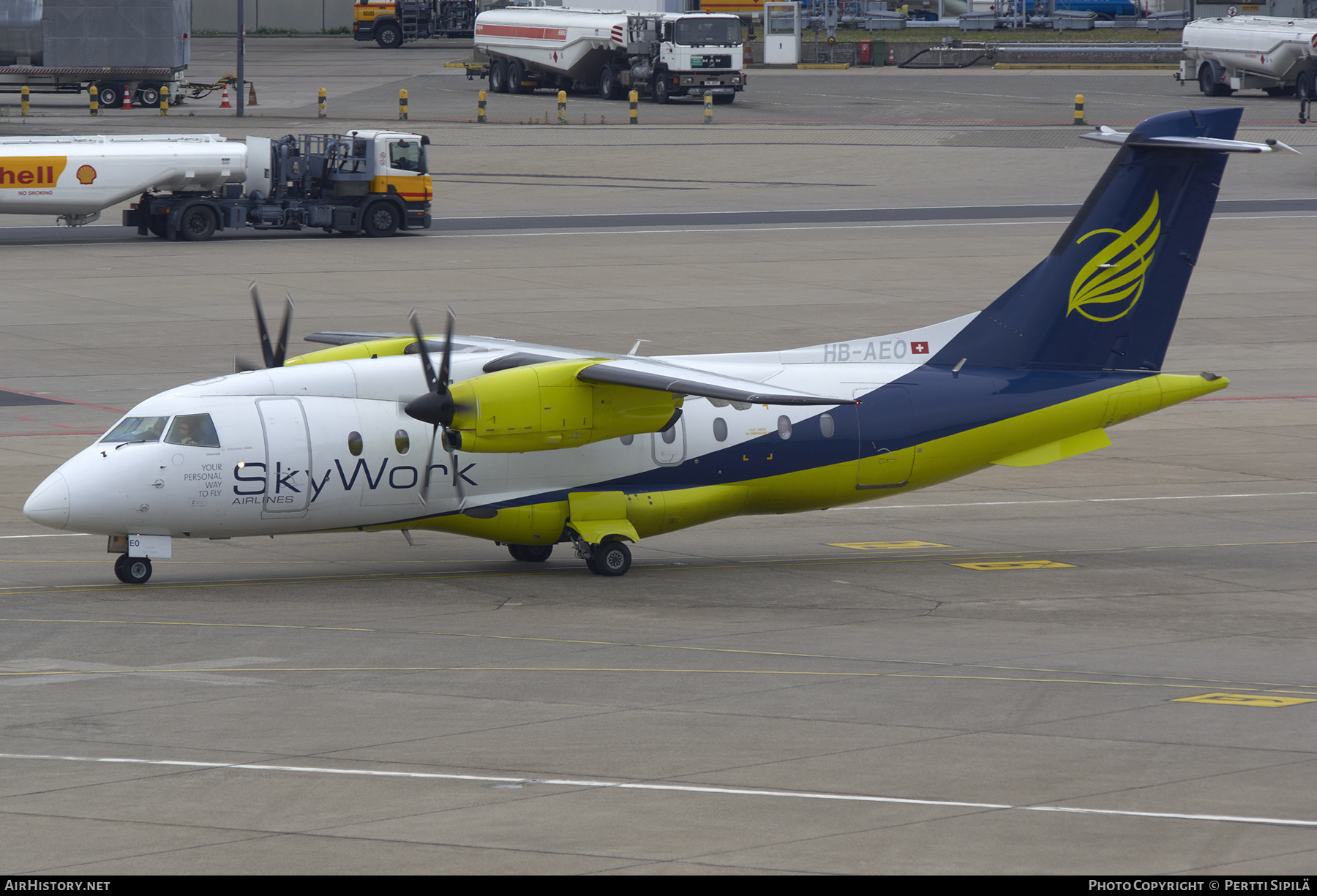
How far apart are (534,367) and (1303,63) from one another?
7354cm

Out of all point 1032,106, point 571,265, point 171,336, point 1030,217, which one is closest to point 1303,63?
point 1032,106

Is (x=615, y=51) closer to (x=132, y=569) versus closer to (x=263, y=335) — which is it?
(x=263, y=335)

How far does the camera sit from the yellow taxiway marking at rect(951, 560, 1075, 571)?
82.8 ft

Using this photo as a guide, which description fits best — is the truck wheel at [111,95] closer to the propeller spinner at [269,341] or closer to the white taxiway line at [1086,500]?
the white taxiway line at [1086,500]

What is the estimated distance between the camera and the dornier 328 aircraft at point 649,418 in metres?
22.2

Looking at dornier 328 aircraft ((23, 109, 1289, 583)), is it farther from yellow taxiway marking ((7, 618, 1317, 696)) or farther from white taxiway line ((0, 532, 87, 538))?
white taxiway line ((0, 532, 87, 538))

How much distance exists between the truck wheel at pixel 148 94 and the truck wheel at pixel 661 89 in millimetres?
25661

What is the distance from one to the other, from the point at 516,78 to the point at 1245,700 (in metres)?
77.6

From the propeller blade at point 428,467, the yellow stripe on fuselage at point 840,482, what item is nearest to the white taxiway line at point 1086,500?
the yellow stripe on fuselage at point 840,482

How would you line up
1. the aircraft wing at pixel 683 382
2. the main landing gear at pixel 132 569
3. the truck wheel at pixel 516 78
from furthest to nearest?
the truck wheel at pixel 516 78
the main landing gear at pixel 132 569
the aircraft wing at pixel 683 382

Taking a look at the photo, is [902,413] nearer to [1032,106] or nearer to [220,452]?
[220,452]

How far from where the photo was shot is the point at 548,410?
22469mm

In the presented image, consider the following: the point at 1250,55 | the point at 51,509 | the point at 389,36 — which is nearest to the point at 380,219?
the point at 51,509

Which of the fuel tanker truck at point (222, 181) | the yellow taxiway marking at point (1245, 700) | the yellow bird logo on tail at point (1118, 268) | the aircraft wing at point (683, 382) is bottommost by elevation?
the yellow taxiway marking at point (1245, 700)
